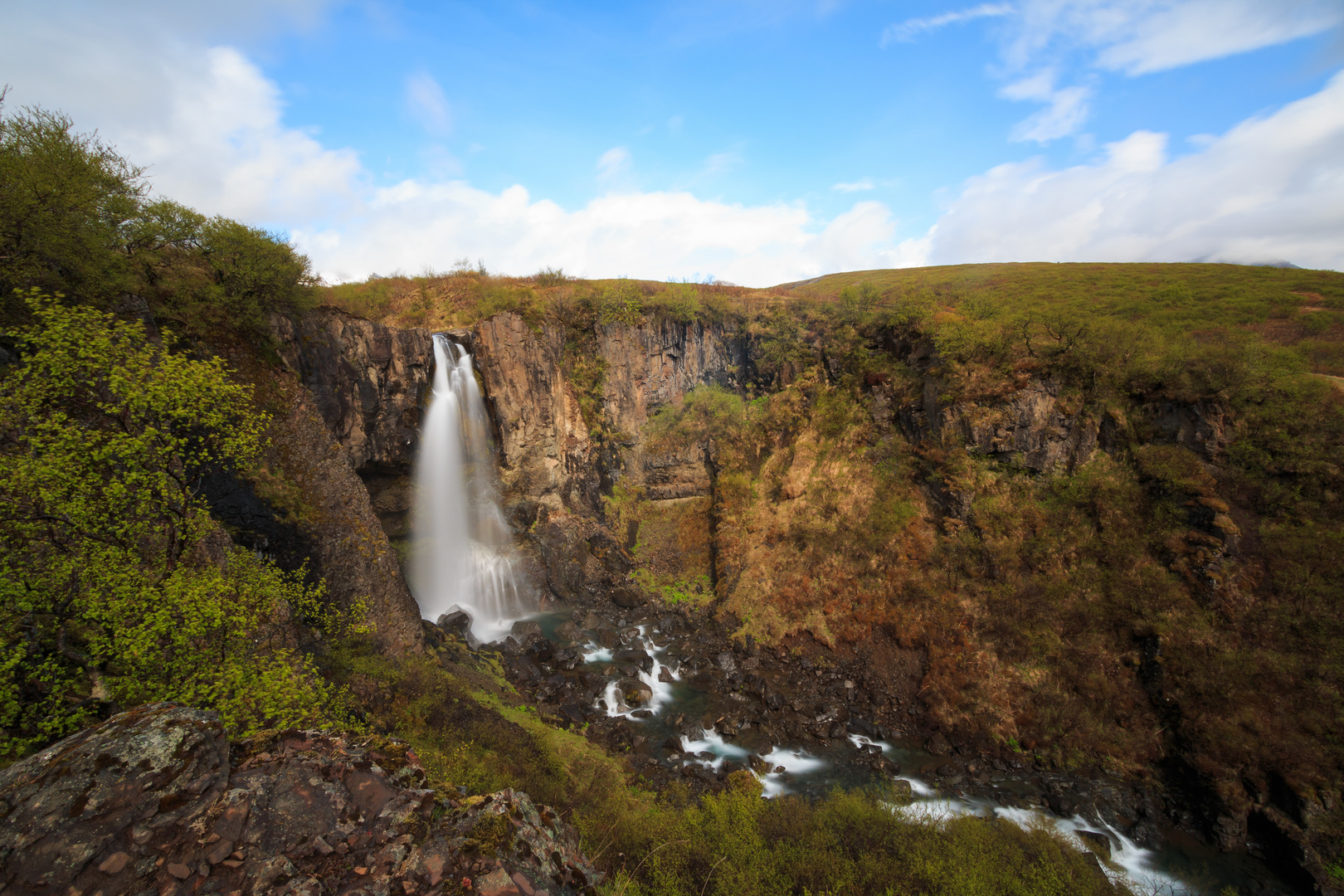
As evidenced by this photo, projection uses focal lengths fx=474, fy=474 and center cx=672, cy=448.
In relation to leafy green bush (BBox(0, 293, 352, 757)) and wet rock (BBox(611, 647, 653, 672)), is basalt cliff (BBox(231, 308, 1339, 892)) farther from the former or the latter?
leafy green bush (BBox(0, 293, 352, 757))

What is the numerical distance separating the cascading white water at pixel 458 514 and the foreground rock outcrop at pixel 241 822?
1847 centimetres

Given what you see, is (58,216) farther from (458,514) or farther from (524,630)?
(524,630)

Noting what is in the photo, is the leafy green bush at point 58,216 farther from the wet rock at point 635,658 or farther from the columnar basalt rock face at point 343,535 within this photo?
the wet rock at point 635,658

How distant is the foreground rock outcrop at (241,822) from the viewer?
4.18 meters

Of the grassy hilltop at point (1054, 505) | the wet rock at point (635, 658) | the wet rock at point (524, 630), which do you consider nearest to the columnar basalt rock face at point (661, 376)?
the grassy hilltop at point (1054, 505)

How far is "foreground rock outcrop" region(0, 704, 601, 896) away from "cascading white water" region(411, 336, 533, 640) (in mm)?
18471

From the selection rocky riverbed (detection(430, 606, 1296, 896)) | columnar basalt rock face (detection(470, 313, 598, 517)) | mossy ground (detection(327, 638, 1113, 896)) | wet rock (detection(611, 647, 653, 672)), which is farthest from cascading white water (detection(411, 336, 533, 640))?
mossy ground (detection(327, 638, 1113, 896))

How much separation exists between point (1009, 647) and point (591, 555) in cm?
1941

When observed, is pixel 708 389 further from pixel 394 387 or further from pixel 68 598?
pixel 68 598

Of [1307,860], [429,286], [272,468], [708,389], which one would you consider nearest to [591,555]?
[708,389]

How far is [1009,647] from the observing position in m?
18.1

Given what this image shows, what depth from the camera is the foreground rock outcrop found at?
418 cm

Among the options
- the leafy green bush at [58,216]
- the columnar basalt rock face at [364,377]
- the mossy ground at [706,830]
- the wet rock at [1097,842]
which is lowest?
the wet rock at [1097,842]

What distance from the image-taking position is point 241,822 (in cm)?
473
